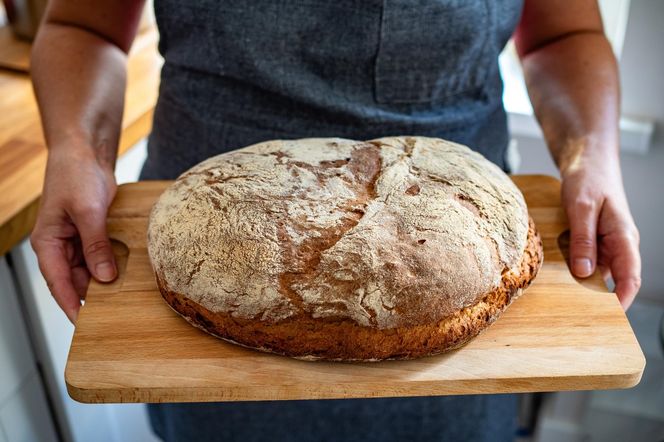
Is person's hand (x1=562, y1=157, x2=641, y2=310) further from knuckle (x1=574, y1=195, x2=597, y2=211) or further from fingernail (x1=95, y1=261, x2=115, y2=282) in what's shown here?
fingernail (x1=95, y1=261, x2=115, y2=282)

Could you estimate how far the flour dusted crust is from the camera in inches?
29.0

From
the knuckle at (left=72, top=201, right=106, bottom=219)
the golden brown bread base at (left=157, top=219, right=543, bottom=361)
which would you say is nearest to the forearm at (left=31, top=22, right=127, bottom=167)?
the knuckle at (left=72, top=201, right=106, bottom=219)

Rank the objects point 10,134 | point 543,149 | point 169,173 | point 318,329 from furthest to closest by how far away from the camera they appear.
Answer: point 543,149 → point 10,134 → point 169,173 → point 318,329

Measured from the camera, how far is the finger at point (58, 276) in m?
0.90

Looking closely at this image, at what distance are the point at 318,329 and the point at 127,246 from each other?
Result: 13.7 inches

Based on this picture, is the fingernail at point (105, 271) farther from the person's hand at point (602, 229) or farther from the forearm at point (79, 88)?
the person's hand at point (602, 229)

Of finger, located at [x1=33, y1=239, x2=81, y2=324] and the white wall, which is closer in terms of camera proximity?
finger, located at [x1=33, y1=239, x2=81, y2=324]

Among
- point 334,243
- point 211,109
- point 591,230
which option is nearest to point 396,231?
point 334,243

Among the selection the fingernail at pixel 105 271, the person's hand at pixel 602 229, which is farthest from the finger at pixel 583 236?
the fingernail at pixel 105 271

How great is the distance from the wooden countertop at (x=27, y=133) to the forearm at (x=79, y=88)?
0.63 ft

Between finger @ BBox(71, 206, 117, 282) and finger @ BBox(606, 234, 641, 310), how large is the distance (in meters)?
0.69

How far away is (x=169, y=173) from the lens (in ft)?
3.79

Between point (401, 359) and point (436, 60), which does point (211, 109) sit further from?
point (401, 359)

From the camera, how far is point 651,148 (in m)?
1.54
